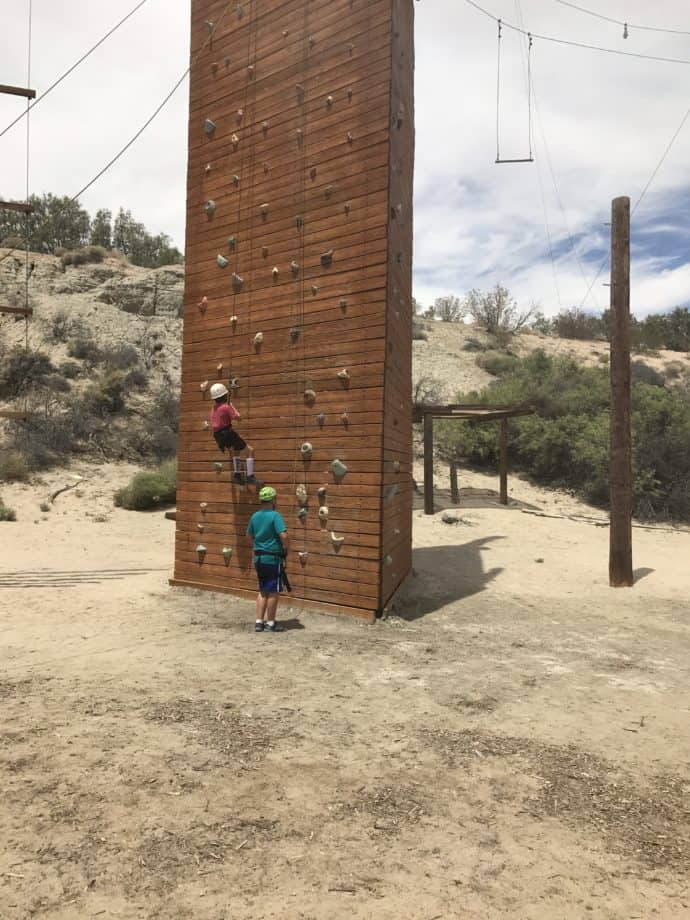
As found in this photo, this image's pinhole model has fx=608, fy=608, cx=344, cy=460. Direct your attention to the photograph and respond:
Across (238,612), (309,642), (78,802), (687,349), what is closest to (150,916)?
(78,802)

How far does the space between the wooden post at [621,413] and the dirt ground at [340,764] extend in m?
2.11

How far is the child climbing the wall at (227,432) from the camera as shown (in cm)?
805

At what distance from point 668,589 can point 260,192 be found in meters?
9.12

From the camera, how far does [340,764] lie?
3.81 metres

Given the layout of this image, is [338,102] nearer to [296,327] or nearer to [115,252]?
[296,327]

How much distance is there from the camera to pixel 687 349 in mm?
41781

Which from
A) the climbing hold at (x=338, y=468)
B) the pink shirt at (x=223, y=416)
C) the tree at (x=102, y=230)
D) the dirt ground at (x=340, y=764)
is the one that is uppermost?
the tree at (x=102, y=230)

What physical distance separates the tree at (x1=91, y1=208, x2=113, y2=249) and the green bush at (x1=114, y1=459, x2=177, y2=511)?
27.6 metres

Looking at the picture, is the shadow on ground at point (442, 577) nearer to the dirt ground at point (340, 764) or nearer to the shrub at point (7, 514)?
the dirt ground at point (340, 764)

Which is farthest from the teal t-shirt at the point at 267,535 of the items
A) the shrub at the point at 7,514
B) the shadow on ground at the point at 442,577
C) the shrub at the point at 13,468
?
the shrub at the point at 13,468

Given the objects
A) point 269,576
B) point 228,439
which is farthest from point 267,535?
point 228,439

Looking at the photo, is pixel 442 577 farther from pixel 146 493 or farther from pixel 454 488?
pixel 146 493

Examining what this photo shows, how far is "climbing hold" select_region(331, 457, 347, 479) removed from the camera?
7.80 metres

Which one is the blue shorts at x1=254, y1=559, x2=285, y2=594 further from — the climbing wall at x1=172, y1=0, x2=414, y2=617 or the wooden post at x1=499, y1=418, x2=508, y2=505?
the wooden post at x1=499, y1=418, x2=508, y2=505
